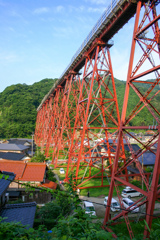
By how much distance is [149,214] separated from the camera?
14.7 ft

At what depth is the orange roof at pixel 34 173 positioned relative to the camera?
37.2 feet

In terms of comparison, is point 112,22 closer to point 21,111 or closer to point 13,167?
point 13,167

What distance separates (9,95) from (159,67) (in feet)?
211

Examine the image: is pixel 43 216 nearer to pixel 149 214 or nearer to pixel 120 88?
pixel 149 214

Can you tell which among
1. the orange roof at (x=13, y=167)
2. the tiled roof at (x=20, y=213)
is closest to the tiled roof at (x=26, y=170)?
the orange roof at (x=13, y=167)

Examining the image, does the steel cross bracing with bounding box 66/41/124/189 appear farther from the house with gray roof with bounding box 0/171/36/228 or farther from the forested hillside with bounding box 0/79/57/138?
the forested hillside with bounding box 0/79/57/138

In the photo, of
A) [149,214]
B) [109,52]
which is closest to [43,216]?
[149,214]

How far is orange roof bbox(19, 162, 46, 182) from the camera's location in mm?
11336

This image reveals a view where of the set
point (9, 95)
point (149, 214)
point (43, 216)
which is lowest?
point (43, 216)

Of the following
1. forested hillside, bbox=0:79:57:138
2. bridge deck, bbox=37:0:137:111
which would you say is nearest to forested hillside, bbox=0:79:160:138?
forested hillside, bbox=0:79:57:138

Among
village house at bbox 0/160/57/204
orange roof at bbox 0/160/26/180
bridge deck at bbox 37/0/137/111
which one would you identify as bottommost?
village house at bbox 0/160/57/204

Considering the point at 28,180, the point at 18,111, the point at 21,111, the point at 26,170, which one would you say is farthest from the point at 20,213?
the point at 18,111

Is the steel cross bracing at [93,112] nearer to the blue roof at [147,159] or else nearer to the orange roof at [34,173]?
the orange roof at [34,173]

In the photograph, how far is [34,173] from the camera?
1188cm
